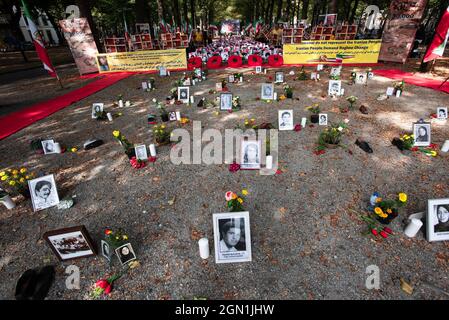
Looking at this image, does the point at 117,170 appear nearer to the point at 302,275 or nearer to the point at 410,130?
the point at 302,275

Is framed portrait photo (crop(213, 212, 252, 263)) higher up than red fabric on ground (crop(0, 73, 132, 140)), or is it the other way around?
red fabric on ground (crop(0, 73, 132, 140))

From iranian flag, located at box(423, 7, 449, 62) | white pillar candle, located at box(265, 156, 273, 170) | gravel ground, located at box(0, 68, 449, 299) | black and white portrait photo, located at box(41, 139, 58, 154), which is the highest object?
iranian flag, located at box(423, 7, 449, 62)

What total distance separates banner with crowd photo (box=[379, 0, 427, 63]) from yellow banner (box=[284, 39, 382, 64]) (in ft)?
1.88

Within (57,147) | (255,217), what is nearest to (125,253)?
(255,217)

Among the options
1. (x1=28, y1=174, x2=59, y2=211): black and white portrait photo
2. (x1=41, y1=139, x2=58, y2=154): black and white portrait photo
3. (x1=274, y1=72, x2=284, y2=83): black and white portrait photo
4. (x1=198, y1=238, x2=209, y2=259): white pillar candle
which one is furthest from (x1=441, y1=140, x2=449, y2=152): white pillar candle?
(x1=41, y1=139, x2=58, y2=154): black and white portrait photo

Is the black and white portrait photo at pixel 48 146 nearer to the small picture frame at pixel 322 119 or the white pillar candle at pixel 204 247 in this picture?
the white pillar candle at pixel 204 247

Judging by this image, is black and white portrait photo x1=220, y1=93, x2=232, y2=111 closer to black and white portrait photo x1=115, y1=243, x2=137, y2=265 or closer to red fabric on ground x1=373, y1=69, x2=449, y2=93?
black and white portrait photo x1=115, y1=243, x2=137, y2=265

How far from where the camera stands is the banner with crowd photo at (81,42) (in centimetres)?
1553

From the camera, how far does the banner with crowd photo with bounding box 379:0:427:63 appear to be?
44.9 feet

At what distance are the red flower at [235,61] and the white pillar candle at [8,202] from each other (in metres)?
Result: 14.7

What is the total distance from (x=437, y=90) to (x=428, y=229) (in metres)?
9.96

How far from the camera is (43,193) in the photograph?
15.9 ft

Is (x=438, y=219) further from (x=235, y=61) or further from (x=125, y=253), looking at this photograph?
(x=235, y=61)
